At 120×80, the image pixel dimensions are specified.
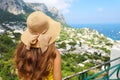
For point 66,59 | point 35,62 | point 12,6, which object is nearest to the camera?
point 35,62

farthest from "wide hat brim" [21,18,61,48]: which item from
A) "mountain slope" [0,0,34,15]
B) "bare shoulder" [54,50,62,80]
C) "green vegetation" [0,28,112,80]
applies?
"mountain slope" [0,0,34,15]

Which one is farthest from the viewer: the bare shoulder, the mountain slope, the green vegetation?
the mountain slope

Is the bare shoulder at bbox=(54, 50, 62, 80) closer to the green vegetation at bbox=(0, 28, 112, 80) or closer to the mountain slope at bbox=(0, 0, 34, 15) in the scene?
the green vegetation at bbox=(0, 28, 112, 80)

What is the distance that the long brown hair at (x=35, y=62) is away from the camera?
98.0 inches

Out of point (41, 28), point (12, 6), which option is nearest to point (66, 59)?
point (41, 28)

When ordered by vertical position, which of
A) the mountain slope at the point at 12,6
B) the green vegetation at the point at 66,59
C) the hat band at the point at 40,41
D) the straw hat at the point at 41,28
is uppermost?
the straw hat at the point at 41,28

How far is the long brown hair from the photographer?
2.49m

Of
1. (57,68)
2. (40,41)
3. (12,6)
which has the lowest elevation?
(12,6)

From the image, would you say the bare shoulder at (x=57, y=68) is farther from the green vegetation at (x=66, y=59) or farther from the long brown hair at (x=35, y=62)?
the green vegetation at (x=66, y=59)

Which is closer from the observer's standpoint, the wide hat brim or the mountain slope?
the wide hat brim

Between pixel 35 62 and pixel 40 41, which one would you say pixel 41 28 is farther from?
pixel 35 62

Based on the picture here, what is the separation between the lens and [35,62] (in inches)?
98.1

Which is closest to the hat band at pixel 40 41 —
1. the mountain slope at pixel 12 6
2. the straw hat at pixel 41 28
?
the straw hat at pixel 41 28

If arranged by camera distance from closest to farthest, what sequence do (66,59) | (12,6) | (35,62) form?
(35,62) → (66,59) → (12,6)
